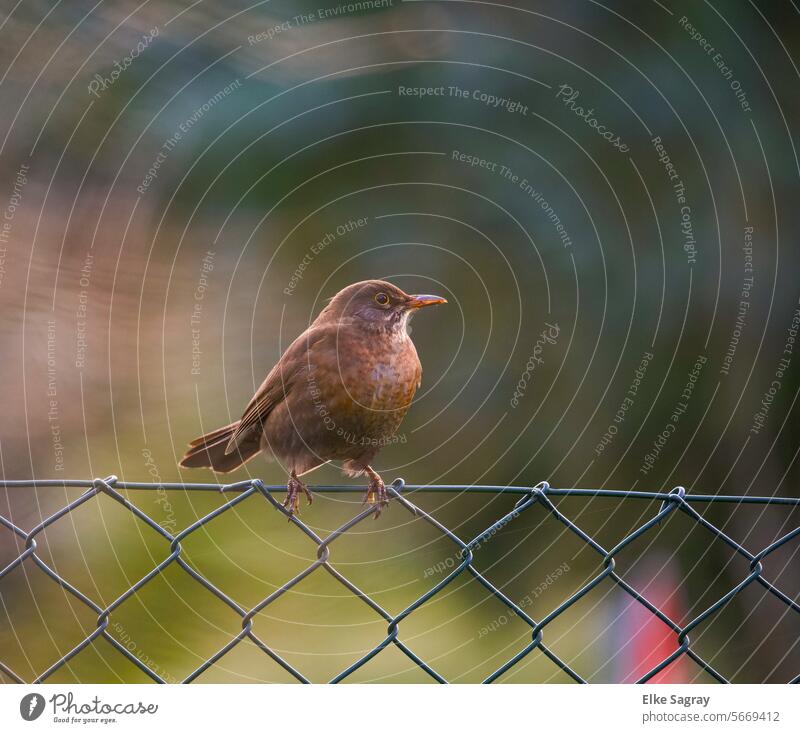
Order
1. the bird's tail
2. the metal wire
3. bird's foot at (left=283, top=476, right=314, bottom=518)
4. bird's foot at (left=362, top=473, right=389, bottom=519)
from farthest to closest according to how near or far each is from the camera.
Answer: the bird's tail, bird's foot at (left=283, top=476, right=314, bottom=518), bird's foot at (left=362, top=473, right=389, bottom=519), the metal wire

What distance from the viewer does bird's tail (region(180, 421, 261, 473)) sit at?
3346 millimetres

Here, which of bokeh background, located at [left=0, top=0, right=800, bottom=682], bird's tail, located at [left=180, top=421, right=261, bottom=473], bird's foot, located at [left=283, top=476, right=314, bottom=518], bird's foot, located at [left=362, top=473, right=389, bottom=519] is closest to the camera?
bokeh background, located at [left=0, top=0, right=800, bottom=682]

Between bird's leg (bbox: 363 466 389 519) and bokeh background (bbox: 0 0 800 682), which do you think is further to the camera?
bird's leg (bbox: 363 466 389 519)

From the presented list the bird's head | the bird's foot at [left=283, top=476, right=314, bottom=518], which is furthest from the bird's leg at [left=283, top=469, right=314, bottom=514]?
the bird's head

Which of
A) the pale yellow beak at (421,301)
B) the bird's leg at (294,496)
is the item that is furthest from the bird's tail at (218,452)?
the pale yellow beak at (421,301)

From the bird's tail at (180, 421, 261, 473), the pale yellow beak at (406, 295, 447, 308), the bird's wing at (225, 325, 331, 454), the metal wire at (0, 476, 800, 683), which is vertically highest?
the pale yellow beak at (406, 295, 447, 308)

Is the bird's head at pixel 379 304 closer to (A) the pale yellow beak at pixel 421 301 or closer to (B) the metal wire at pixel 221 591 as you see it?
(A) the pale yellow beak at pixel 421 301

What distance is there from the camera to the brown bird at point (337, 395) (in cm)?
318

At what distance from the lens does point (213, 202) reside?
10.6 ft

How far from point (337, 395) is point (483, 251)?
42.6 inches

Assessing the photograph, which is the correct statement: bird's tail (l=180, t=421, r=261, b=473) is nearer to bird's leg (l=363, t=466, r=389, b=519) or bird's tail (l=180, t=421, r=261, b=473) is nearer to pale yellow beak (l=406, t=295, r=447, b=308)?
bird's leg (l=363, t=466, r=389, b=519)
